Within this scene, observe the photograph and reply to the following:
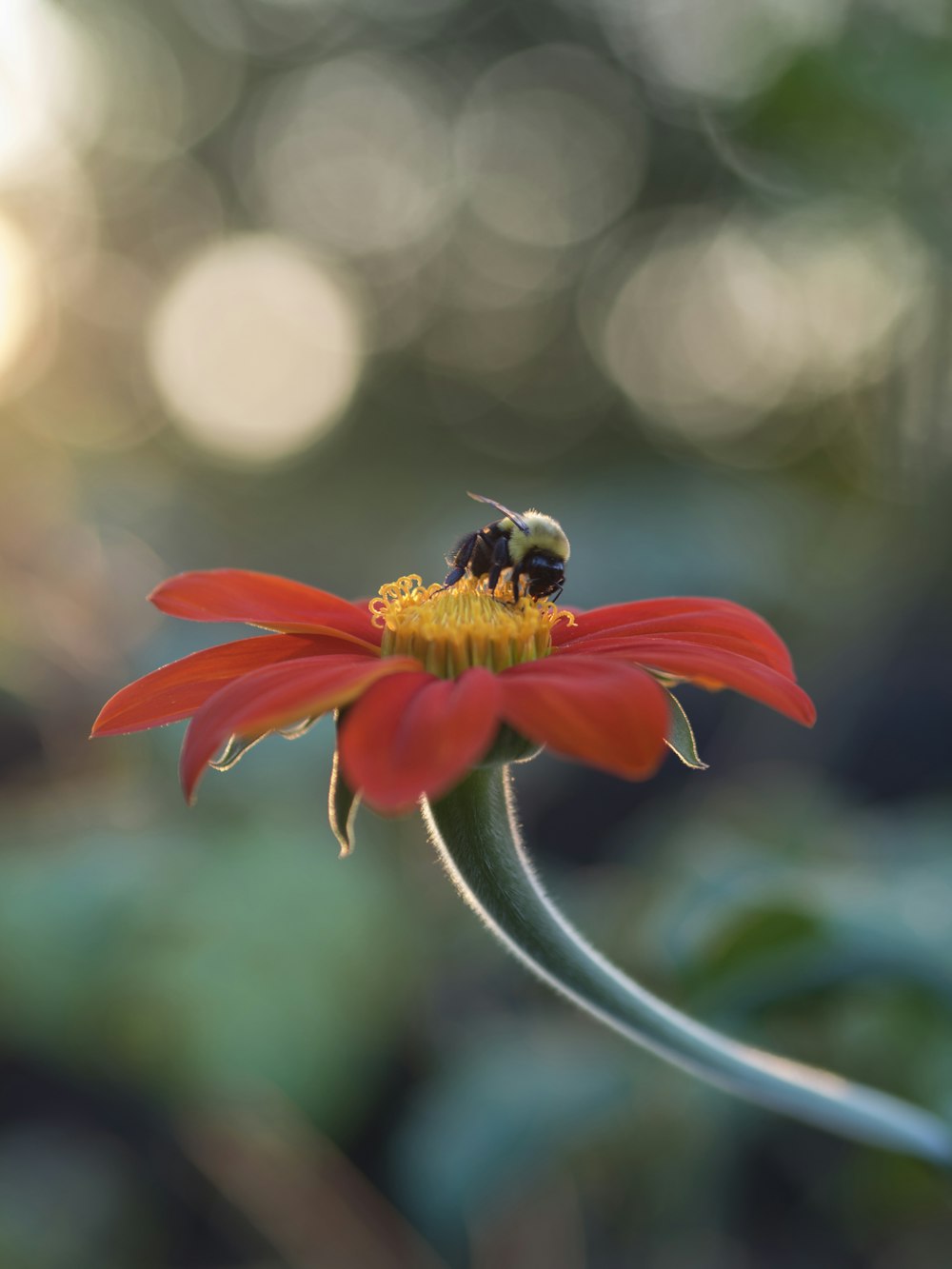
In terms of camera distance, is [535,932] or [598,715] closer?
[598,715]

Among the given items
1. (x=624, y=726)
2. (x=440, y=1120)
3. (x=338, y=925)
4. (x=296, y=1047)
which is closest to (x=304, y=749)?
(x=338, y=925)

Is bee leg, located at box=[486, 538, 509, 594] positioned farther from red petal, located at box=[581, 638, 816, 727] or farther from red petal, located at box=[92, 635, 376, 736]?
red petal, located at box=[581, 638, 816, 727]

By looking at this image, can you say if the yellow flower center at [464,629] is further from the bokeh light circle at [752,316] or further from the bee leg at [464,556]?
the bokeh light circle at [752,316]

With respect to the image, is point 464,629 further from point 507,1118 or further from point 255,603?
point 507,1118

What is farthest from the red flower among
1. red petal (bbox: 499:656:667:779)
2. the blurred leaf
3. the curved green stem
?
the blurred leaf

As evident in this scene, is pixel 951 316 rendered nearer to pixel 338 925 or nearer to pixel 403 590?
pixel 338 925

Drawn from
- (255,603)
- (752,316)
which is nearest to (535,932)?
(255,603)
